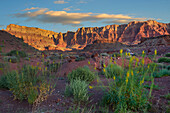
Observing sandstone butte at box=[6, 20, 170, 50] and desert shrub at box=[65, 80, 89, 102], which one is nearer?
desert shrub at box=[65, 80, 89, 102]

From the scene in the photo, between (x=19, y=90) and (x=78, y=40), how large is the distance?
13885 centimetres

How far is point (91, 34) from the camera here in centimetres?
13638

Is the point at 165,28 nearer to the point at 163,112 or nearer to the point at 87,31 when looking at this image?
the point at 87,31

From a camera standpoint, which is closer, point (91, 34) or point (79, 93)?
point (79, 93)

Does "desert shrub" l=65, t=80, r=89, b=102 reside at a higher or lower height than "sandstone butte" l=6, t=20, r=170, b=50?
lower

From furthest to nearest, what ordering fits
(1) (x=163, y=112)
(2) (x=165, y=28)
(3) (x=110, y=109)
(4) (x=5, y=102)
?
(2) (x=165, y=28) < (4) (x=5, y=102) < (3) (x=110, y=109) < (1) (x=163, y=112)

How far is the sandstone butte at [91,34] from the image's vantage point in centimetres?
10838

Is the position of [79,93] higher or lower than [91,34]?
lower

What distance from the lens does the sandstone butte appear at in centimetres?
10838

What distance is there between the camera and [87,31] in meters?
142

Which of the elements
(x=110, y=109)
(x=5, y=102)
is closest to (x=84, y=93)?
(x=110, y=109)

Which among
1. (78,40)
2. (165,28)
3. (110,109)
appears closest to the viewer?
(110,109)

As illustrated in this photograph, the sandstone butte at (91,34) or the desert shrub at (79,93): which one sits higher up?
the sandstone butte at (91,34)

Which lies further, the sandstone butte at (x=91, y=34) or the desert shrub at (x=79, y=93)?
the sandstone butte at (x=91, y=34)
